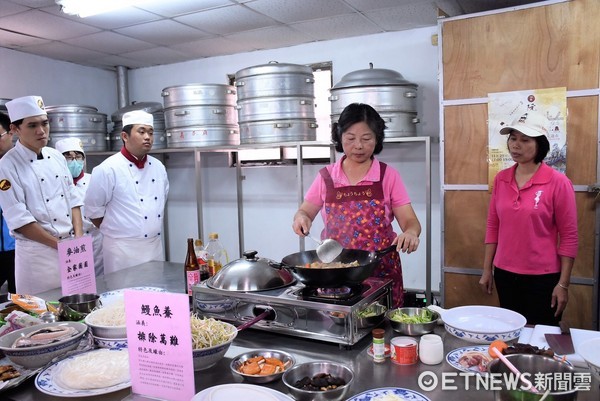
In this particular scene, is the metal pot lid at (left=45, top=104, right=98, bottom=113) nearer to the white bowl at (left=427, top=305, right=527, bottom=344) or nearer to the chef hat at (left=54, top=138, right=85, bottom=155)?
the chef hat at (left=54, top=138, right=85, bottom=155)

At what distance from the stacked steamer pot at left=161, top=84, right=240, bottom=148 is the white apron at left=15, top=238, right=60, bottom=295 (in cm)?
162

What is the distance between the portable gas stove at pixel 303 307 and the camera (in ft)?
4.74

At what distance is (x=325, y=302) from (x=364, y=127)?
109cm

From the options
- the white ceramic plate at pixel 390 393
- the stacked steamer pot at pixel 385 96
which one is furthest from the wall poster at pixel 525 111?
the white ceramic plate at pixel 390 393

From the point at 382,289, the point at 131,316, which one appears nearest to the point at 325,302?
the point at 382,289

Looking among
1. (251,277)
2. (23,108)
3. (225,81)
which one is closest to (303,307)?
(251,277)

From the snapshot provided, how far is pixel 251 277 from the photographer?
1.66 m

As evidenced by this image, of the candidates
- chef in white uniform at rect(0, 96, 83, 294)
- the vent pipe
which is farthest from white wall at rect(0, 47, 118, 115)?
chef in white uniform at rect(0, 96, 83, 294)

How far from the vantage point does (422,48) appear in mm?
4105

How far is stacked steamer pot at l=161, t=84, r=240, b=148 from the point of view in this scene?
418 centimetres

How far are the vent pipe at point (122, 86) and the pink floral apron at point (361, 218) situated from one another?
4.12 meters

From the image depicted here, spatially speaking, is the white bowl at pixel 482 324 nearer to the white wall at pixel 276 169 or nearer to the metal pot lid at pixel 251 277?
the metal pot lid at pixel 251 277

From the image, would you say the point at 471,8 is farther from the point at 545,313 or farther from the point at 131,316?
the point at 131,316

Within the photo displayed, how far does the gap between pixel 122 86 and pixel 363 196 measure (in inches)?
168
